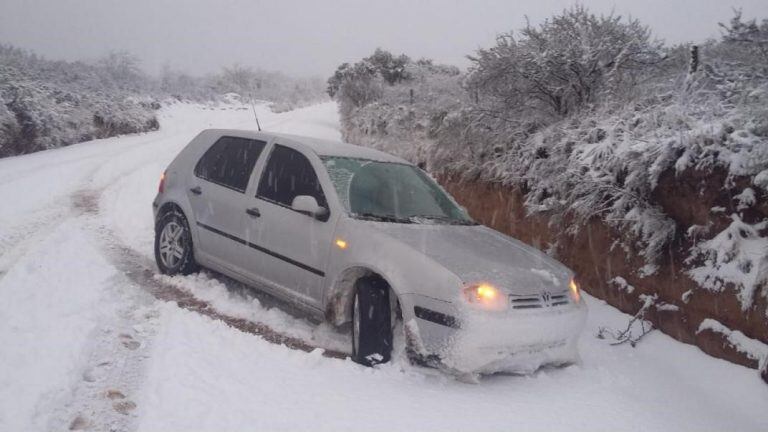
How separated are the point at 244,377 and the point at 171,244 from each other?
Result: 8.91 feet

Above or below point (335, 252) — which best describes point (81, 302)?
below

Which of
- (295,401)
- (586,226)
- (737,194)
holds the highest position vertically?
(737,194)

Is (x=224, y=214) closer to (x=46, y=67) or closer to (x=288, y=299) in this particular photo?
(x=288, y=299)

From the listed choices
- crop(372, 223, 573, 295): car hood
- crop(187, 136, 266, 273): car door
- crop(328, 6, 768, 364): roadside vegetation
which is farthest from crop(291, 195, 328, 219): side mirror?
crop(328, 6, 768, 364): roadside vegetation

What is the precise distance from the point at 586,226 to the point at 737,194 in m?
1.78

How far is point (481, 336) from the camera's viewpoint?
3.54 metres

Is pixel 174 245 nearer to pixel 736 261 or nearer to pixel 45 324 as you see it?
pixel 45 324

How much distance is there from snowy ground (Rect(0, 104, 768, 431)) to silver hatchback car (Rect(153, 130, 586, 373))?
264 mm

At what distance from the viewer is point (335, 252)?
13.9 ft

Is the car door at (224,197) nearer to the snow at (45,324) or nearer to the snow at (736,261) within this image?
the snow at (45,324)

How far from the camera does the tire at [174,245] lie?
5641 mm

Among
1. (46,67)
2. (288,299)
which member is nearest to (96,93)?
(46,67)

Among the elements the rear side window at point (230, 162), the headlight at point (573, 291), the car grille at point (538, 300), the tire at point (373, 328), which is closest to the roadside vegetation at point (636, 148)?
the headlight at point (573, 291)

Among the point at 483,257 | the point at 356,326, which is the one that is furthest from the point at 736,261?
the point at 356,326
